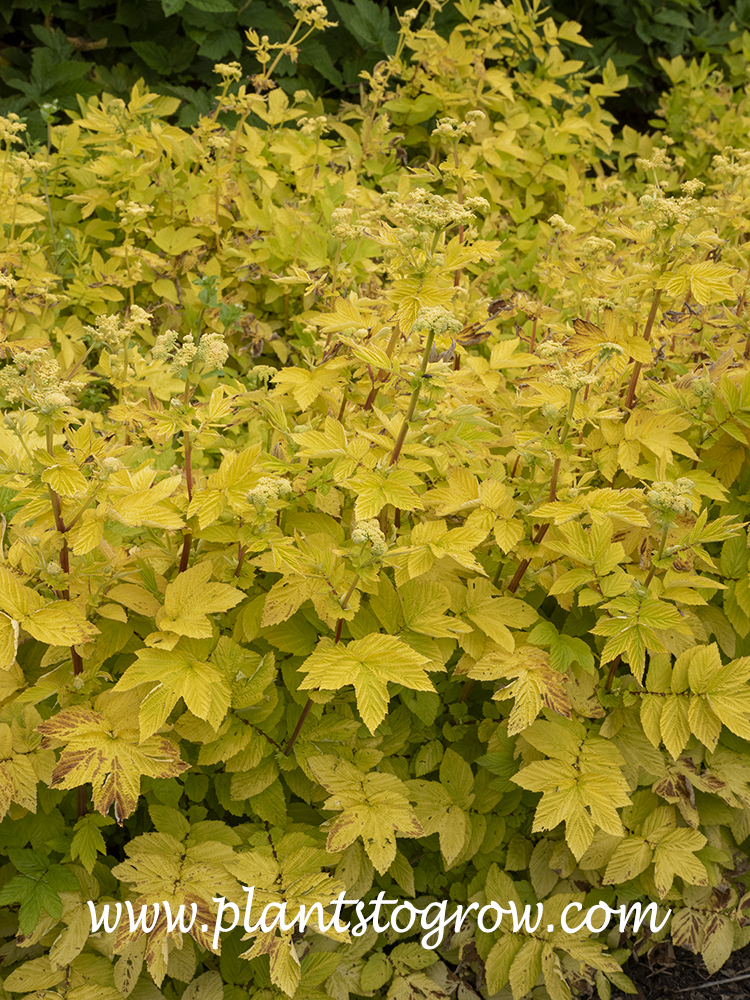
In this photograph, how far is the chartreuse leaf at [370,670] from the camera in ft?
4.53

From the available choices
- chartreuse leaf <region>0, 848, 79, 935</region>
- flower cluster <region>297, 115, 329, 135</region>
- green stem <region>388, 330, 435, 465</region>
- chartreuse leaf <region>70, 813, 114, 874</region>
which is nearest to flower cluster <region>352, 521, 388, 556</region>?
green stem <region>388, 330, 435, 465</region>

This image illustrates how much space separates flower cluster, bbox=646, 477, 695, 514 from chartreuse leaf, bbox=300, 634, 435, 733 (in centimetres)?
53

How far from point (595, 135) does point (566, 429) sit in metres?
3.20

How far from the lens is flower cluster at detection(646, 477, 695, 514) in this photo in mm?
1480

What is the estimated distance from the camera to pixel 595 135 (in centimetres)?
414

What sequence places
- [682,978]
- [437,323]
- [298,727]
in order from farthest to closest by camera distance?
[682,978] < [298,727] < [437,323]

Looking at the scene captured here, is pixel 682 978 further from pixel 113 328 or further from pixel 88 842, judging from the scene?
pixel 113 328

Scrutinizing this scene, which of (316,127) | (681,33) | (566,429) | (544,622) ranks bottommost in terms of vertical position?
(544,622)

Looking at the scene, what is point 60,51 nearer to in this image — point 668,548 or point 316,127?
point 316,127

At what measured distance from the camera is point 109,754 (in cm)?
140

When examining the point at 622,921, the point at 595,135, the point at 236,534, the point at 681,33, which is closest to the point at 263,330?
the point at 236,534

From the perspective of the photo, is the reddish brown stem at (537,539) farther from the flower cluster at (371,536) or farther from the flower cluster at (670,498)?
the flower cluster at (371,536)

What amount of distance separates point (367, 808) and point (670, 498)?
851 millimetres

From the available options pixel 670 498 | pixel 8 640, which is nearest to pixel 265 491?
pixel 8 640
